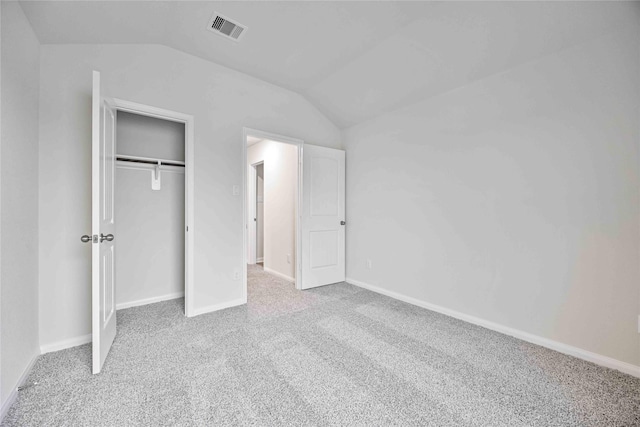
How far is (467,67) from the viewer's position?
98.2 inches

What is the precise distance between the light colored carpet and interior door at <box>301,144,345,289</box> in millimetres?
1203

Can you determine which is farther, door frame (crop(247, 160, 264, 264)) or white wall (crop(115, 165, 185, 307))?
door frame (crop(247, 160, 264, 264))

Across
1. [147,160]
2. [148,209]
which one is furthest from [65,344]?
[147,160]

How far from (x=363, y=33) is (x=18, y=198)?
2869 millimetres

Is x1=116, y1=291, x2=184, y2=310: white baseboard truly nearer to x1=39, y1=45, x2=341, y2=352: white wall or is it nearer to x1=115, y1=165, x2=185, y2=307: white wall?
x1=115, y1=165, x2=185, y2=307: white wall

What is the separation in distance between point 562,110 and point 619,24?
57 centimetres

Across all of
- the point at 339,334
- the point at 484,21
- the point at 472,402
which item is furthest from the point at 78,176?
the point at 484,21

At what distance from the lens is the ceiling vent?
2279 millimetres

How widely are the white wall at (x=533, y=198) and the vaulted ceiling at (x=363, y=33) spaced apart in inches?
8.7

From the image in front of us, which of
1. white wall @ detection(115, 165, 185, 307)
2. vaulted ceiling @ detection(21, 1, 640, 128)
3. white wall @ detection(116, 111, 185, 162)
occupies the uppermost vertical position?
vaulted ceiling @ detection(21, 1, 640, 128)

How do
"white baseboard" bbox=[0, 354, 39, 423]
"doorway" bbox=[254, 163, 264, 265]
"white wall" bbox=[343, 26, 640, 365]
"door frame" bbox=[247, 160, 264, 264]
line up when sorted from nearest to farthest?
"white baseboard" bbox=[0, 354, 39, 423]
"white wall" bbox=[343, 26, 640, 365]
"door frame" bbox=[247, 160, 264, 264]
"doorway" bbox=[254, 163, 264, 265]

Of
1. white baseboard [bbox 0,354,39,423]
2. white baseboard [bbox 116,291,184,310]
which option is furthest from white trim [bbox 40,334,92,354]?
white baseboard [bbox 116,291,184,310]

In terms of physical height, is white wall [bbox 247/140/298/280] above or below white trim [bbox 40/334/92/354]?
above

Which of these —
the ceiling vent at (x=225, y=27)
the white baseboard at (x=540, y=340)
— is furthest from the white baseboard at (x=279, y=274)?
the ceiling vent at (x=225, y=27)
